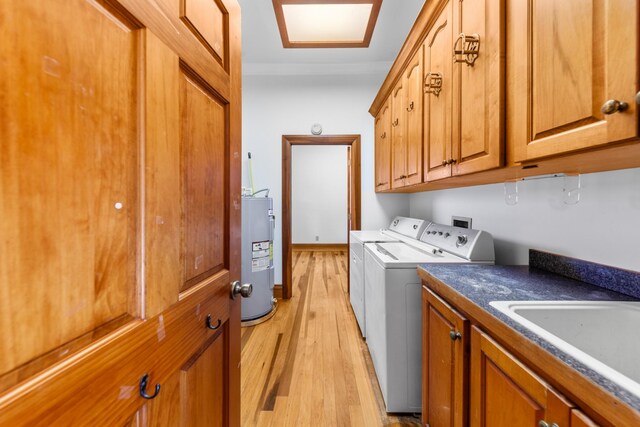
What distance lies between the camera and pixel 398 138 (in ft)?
7.25

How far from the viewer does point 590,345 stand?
2.59 feet

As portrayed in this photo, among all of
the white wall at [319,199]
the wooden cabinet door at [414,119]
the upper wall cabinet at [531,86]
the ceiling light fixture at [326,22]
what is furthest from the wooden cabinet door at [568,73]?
the white wall at [319,199]

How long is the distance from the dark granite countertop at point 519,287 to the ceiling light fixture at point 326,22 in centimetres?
202

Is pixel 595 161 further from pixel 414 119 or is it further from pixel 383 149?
pixel 383 149

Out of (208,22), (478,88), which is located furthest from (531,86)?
(208,22)

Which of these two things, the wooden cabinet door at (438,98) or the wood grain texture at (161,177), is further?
the wooden cabinet door at (438,98)

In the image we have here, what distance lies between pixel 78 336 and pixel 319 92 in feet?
10.5

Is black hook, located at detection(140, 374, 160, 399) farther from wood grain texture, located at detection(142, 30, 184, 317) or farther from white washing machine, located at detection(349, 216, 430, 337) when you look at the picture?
white washing machine, located at detection(349, 216, 430, 337)

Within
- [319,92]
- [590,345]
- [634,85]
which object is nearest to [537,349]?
[590,345]

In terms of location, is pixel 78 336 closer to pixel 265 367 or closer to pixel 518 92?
pixel 518 92

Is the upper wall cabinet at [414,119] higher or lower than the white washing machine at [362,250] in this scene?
higher

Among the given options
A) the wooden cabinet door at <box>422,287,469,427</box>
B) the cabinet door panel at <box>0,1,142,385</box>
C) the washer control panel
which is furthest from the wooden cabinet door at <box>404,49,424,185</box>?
the cabinet door panel at <box>0,1,142,385</box>

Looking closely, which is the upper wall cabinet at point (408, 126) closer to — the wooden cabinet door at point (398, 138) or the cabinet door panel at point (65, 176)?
the wooden cabinet door at point (398, 138)

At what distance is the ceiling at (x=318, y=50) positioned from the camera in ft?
6.97
